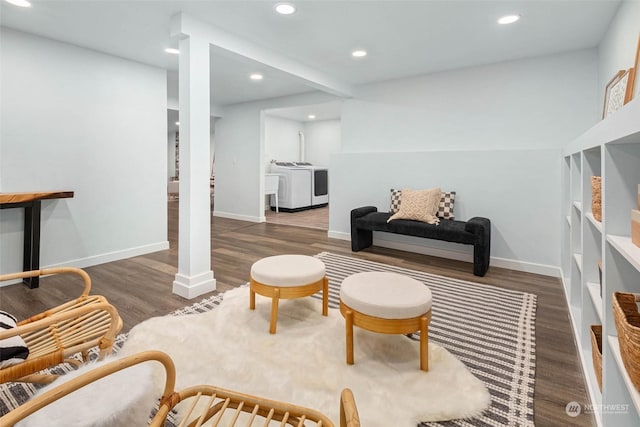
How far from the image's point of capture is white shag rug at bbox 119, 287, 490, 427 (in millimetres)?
1491

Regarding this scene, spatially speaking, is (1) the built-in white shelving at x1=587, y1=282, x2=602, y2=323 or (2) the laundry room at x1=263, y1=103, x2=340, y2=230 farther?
(2) the laundry room at x1=263, y1=103, x2=340, y2=230

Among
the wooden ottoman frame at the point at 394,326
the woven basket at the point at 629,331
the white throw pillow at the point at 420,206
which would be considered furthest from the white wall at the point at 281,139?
the woven basket at the point at 629,331

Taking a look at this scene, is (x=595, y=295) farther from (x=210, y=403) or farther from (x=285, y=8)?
(x=285, y=8)

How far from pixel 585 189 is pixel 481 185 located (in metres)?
2.02

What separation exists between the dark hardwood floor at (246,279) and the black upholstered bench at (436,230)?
0.57 ft

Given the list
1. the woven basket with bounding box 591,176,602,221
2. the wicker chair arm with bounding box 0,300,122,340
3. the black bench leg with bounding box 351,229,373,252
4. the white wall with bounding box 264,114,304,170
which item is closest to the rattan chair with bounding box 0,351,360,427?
the wicker chair arm with bounding box 0,300,122,340

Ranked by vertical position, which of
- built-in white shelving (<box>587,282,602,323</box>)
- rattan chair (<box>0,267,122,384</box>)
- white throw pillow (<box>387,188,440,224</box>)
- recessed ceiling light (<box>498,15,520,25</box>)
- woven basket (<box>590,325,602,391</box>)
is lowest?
woven basket (<box>590,325,602,391</box>)

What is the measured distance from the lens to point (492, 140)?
12.9 feet

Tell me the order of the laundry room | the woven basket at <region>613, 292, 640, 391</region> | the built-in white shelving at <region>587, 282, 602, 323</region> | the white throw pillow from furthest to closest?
the laundry room, the white throw pillow, the built-in white shelving at <region>587, 282, 602, 323</region>, the woven basket at <region>613, 292, 640, 391</region>

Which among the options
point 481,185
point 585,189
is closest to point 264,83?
point 481,185

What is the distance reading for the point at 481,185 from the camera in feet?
12.6

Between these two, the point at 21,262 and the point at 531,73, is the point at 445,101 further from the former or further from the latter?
the point at 21,262

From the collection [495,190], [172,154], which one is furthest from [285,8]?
[172,154]

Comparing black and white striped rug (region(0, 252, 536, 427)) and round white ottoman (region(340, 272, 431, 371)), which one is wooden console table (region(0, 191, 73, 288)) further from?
round white ottoman (region(340, 272, 431, 371))
